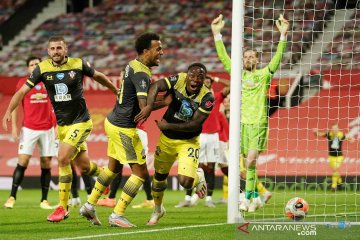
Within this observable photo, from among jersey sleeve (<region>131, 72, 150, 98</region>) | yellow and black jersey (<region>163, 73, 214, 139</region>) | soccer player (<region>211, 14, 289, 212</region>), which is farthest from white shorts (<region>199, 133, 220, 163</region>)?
jersey sleeve (<region>131, 72, 150, 98</region>)

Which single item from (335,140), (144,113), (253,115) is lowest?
(335,140)

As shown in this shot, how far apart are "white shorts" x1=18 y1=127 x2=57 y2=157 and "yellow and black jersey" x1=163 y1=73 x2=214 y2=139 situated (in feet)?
12.4

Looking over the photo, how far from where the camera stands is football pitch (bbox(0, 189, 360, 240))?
7.85 metres

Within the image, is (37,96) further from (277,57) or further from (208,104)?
(208,104)

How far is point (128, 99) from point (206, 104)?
0.85 meters

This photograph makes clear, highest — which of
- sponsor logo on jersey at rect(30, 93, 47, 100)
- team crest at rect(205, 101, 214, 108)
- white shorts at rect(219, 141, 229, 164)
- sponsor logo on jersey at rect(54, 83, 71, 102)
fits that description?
sponsor logo on jersey at rect(54, 83, 71, 102)

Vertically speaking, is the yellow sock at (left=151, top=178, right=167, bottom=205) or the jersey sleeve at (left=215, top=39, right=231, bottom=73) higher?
the jersey sleeve at (left=215, top=39, right=231, bottom=73)

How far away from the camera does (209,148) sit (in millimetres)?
14211

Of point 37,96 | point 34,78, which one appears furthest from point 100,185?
point 37,96

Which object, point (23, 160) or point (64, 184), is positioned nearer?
point (64, 184)

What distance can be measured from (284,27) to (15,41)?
15.7 m

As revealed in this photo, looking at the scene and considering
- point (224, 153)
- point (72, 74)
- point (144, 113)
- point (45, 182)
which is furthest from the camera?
point (224, 153)

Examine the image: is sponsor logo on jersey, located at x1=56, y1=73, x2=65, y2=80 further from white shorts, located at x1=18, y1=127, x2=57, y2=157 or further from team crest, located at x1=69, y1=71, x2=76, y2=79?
white shorts, located at x1=18, y1=127, x2=57, y2=157

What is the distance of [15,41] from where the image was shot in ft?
80.8
